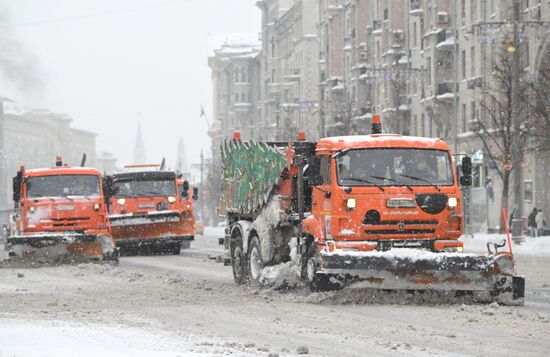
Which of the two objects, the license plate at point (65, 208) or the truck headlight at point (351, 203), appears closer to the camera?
the truck headlight at point (351, 203)

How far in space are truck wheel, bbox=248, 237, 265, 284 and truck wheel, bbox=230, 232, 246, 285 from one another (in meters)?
0.36

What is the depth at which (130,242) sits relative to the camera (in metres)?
36.9

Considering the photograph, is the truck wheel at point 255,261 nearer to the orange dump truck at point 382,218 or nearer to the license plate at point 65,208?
the orange dump truck at point 382,218

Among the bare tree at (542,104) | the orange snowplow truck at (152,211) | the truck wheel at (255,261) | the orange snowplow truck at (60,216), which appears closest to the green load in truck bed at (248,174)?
the truck wheel at (255,261)

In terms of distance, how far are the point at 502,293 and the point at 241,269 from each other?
536 centimetres

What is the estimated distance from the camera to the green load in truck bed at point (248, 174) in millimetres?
21328

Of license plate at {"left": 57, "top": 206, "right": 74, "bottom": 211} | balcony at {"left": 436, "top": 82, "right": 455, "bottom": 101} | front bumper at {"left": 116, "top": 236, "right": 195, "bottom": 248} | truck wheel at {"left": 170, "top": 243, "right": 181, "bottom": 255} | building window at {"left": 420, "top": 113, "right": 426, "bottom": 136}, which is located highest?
balcony at {"left": 436, "top": 82, "right": 455, "bottom": 101}

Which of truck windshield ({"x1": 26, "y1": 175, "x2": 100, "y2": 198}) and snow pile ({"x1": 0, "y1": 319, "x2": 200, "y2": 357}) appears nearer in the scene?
snow pile ({"x1": 0, "y1": 319, "x2": 200, "y2": 357})

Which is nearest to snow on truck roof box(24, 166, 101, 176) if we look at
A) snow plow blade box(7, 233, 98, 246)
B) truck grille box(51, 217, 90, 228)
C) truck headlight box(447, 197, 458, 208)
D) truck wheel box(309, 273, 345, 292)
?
truck grille box(51, 217, 90, 228)

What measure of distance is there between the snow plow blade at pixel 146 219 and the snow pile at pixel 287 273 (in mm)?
15587

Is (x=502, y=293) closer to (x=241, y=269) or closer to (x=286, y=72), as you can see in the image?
(x=241, y=269)

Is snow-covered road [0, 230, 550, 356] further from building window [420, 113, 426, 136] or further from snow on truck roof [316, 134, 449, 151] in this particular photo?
building window [420, 113, 426, 136]

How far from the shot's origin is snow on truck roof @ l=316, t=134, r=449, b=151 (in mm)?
19141

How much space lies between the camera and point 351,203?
61.6 ft
